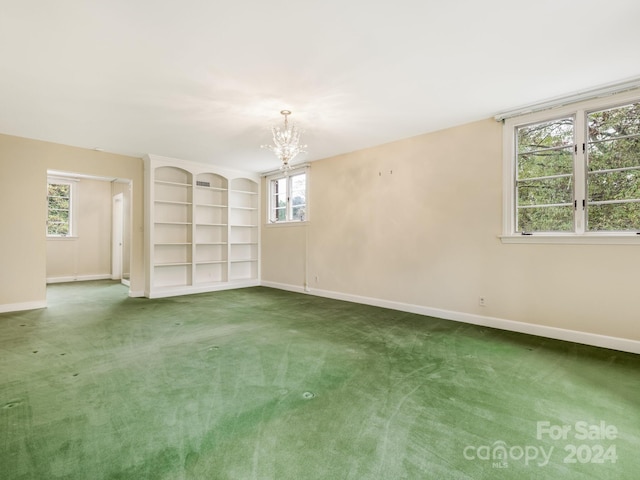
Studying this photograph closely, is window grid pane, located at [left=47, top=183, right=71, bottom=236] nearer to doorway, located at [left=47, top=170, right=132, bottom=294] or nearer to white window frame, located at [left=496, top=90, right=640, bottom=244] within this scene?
doorway, located at [left=47, top=170, right=132, bottom=294]

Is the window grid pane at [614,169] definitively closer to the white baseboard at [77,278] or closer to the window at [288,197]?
the window at [288,197]

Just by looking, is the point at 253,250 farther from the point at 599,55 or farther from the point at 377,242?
the point at 599,55

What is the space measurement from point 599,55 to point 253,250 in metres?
6.84

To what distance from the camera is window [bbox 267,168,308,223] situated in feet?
21.9

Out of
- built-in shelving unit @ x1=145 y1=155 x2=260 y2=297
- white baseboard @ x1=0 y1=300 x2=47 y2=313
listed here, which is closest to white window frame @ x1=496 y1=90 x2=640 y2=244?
built-in shelving unit @ x1=145 y1=155 x2=260 y2=297

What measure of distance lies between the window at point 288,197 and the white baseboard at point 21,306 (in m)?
4.44

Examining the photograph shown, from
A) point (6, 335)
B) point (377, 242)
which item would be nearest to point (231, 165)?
point (377, 242)

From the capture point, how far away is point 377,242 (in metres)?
5.21

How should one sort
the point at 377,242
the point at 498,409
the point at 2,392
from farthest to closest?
1. the point at 377,242
2. the point at 2,392
3. the point at 498,409

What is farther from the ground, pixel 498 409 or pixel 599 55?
pixel 599 55

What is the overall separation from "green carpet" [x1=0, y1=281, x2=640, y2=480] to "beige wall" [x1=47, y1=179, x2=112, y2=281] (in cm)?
478

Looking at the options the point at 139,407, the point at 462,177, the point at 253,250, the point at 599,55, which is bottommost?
the point at 139,407

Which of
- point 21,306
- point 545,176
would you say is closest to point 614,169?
point 545,176

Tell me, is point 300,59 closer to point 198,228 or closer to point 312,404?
point 312,404
